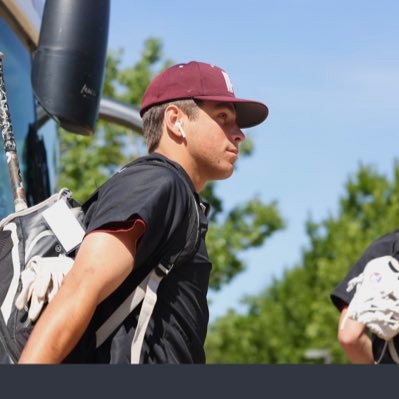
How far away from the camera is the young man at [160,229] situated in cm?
258

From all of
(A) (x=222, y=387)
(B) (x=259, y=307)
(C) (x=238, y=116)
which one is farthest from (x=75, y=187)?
(B) (x=259, y=307)

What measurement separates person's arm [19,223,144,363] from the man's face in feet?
1.45

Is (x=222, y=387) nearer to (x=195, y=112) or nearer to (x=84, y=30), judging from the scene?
(x=195, y=112)

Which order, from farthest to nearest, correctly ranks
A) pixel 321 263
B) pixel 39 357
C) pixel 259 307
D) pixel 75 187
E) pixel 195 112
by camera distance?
pixel 259 307 → pixel 321 263 → pixel 75 187 → pixel 195 112 → pixel 39 357

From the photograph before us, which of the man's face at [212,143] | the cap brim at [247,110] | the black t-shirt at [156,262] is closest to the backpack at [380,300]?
the cap brim at [247,110]

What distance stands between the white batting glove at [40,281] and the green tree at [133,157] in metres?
14.1

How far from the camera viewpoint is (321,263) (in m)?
34.0

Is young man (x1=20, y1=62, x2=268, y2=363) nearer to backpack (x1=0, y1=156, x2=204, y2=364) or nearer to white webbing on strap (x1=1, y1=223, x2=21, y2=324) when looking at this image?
backpack (x1=0, y1=156, x2=204, y2=364)

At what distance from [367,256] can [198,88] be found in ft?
6.45

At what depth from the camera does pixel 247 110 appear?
327cm

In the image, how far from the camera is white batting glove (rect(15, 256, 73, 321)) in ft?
8.97

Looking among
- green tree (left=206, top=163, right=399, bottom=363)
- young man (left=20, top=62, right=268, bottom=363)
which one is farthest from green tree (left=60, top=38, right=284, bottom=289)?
young man (left=20, top=62, right=268, bottom=363)

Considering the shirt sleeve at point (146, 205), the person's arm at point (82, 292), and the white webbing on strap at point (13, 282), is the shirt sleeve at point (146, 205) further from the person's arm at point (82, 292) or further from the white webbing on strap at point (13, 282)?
the white webbing on strap at point (13, 282)

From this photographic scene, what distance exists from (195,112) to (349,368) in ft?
4.86
